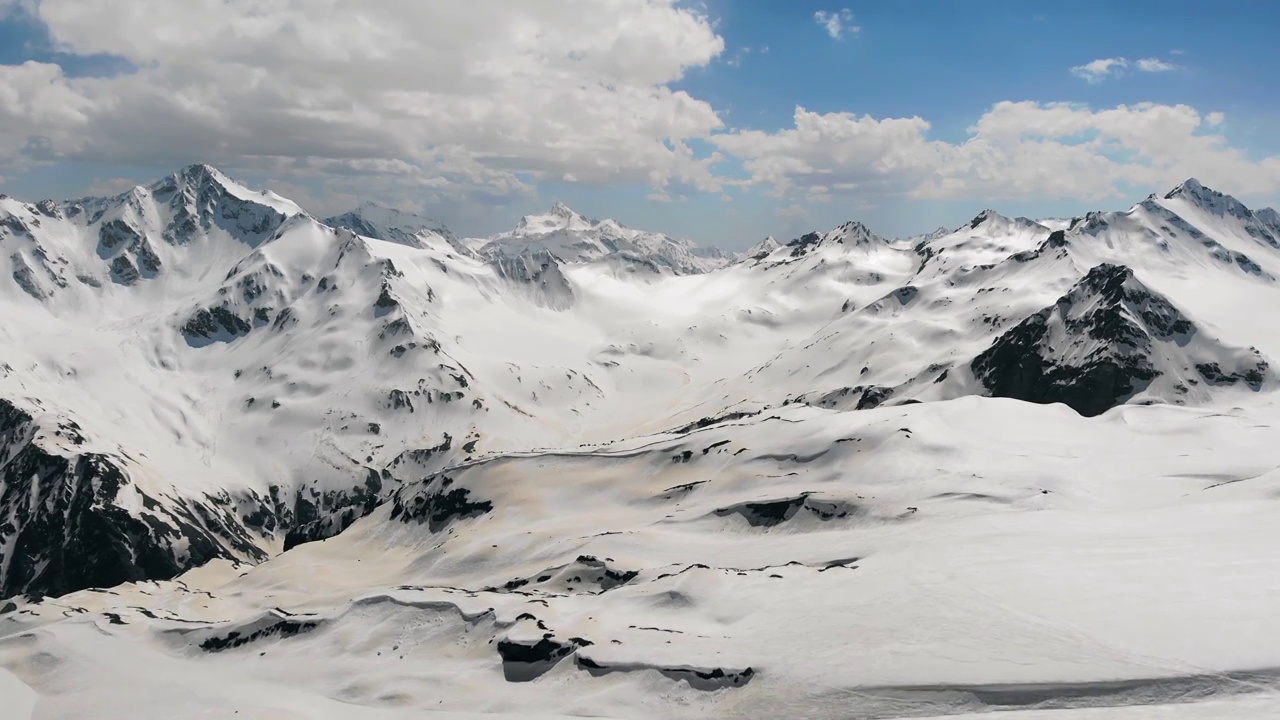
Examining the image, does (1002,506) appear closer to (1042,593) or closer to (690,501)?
(1042,593)

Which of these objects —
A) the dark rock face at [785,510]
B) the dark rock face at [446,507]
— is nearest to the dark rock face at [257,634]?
the dark rock face at [446,507]

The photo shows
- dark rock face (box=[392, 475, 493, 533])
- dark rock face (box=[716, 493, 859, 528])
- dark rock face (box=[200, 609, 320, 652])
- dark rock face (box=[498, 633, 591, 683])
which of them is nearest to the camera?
dark rock face (box=[498, 633, 591, 683])

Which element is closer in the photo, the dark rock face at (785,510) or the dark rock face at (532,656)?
the dark rock face at (532,656)

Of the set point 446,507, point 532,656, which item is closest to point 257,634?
point 532,656

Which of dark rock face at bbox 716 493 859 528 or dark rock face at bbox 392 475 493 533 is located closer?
dark rock face at bbox 716 493 859 528

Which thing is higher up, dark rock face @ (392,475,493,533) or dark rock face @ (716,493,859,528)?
dark rock face @ (716,493,859,528)

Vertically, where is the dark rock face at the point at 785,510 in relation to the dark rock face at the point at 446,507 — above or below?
above

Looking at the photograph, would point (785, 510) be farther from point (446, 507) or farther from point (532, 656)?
point (446, 507)

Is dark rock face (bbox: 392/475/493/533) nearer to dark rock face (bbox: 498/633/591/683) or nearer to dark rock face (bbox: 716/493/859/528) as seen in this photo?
dark rock face (bbox: 716/493/859/528)

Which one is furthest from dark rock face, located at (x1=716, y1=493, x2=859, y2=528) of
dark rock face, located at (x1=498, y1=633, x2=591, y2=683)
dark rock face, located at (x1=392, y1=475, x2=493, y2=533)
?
dark rock face, located at (x1=392, y1=475, x2=493, y2=533)

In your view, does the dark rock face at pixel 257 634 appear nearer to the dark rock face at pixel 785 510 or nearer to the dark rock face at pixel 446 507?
the dark rock face at pixel 446 507

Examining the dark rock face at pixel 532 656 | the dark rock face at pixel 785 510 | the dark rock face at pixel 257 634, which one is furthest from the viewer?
the dark rock face at pixel 785 510
